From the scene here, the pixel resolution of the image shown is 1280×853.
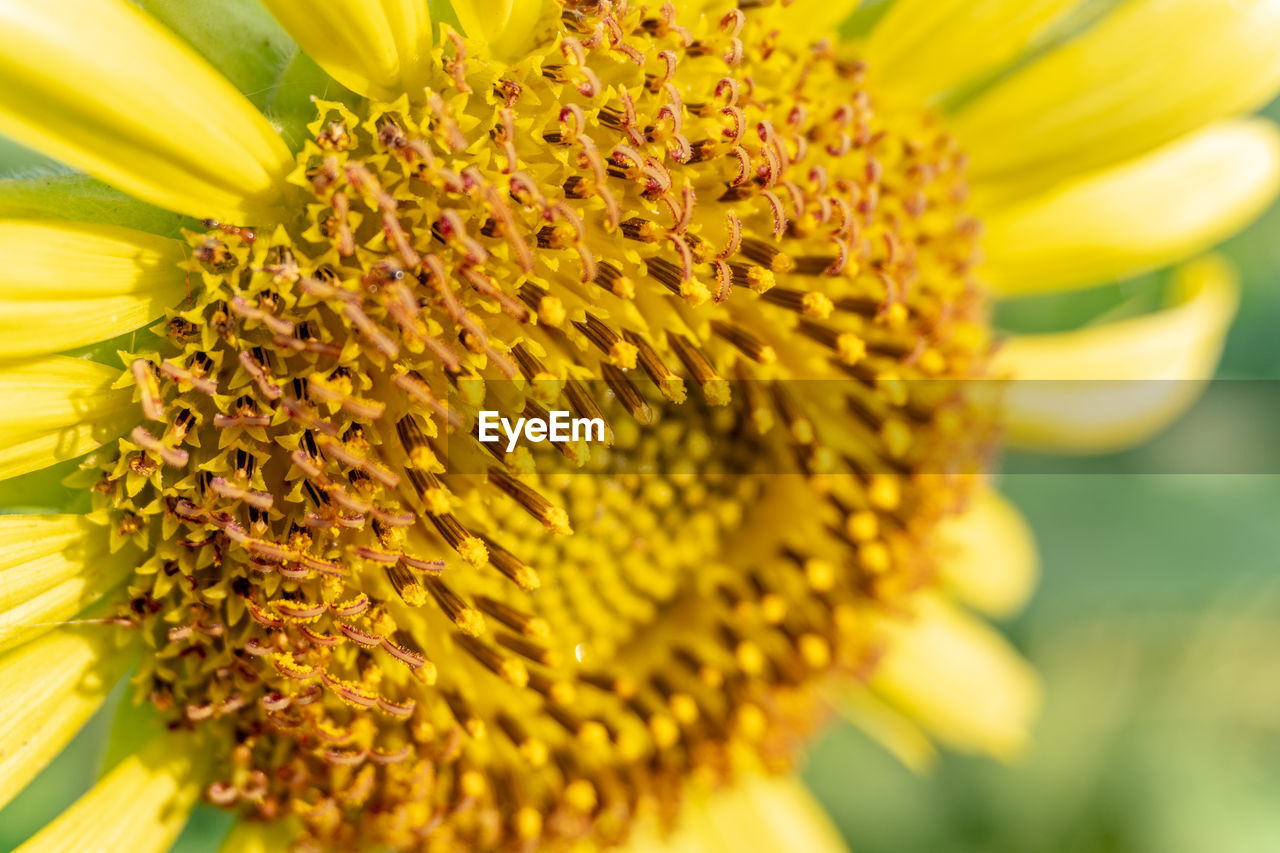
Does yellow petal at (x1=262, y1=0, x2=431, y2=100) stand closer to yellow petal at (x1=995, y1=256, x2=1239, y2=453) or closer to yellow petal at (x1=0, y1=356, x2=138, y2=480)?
yellow petal at (x1=0, y1=356, x2=138, y2=480)

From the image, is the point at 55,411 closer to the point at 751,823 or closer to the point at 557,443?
the point at 557,443

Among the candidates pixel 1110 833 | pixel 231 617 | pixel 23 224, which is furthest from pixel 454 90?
pixel 1110 833

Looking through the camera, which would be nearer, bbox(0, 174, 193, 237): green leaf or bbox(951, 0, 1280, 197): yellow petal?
bbox(0, 174, 193, 237): green leaf

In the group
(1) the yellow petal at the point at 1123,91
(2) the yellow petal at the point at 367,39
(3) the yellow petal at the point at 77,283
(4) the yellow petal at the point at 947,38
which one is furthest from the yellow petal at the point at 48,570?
(1) the yellow petal at the point at 1123,91

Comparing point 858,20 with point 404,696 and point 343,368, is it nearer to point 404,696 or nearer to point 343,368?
point 343,368

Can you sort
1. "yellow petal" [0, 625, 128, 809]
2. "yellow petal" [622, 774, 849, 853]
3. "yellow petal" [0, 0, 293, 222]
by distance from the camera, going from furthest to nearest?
"yellow petal" [622, 774, 849, 853] → "yellow petal" [0, 625, 128, 809] → "yellow petal" [0, 0, 293, 222]

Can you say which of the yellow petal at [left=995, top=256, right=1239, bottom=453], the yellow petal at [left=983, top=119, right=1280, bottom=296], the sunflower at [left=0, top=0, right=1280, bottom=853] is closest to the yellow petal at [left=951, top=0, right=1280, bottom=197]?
the sunflower at [left=0, top=0, right=1280, bottom=853]
